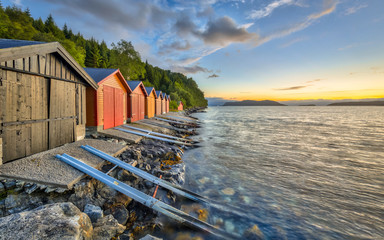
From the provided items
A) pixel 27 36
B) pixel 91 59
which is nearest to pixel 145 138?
pixel 27 36

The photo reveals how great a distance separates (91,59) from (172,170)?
229ft

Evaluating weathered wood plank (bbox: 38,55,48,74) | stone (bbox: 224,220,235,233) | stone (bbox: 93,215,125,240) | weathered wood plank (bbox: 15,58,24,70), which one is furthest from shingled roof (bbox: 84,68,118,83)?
stone (bbox: 224,220,235,233)

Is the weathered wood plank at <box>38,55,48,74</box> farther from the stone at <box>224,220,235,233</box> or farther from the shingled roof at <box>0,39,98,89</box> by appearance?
the stone at <box>224,220,235,233</box>

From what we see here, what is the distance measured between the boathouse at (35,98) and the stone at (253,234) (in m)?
7.61

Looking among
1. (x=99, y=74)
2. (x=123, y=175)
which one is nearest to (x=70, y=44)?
(x=99, y=74)

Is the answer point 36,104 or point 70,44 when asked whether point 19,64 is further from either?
point 70,44

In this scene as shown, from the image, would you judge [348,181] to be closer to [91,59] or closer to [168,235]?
[168,235]

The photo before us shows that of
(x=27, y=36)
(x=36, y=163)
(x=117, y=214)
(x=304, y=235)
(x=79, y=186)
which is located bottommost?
(x=304, y=235)

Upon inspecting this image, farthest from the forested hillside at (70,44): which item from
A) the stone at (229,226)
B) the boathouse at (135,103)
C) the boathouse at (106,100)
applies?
the stone at (229,226)

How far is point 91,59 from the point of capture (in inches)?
2479

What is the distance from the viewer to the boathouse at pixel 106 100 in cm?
1079

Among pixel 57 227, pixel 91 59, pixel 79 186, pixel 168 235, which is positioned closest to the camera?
pixel 57 227

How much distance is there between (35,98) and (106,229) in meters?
5.75

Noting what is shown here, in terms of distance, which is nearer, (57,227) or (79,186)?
(57,227)
